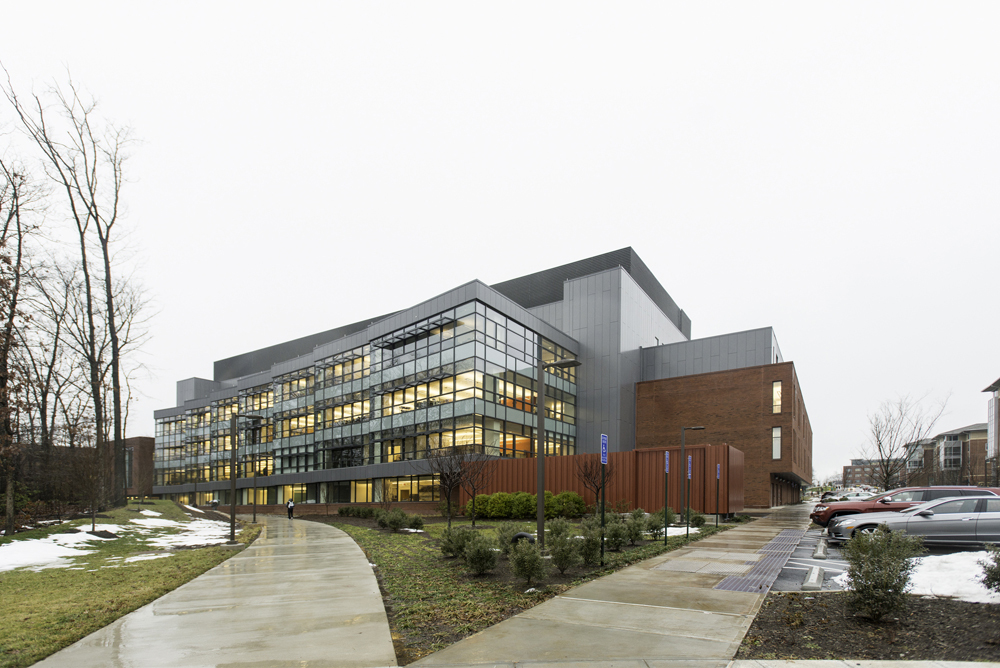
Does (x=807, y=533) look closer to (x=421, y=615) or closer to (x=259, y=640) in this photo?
(x=421, y=615)

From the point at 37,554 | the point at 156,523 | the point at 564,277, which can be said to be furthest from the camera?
the point at 564,277

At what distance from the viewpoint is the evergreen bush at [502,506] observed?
3181 cm

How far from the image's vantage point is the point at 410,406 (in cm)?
4356

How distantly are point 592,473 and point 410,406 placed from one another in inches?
733

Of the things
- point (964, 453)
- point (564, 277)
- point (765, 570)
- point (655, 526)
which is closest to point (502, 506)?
point (655, 526)

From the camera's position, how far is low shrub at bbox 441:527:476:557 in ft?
44.2

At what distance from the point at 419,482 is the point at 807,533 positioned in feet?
90.2

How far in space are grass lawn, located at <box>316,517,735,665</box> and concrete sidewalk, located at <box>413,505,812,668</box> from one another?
1.09 ft

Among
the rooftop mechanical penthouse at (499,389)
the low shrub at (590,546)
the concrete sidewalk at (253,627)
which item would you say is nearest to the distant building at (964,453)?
the rooftop mechanical penthouse at (499,389)

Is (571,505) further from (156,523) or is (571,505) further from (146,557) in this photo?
(156,523)

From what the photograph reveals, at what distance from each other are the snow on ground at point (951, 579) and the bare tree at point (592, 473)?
16.8 metres

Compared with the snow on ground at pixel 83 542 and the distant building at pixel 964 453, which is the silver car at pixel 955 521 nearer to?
the snow on ground at pixel 83 542

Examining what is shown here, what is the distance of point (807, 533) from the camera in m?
21.1

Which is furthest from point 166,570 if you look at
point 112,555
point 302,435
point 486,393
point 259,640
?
point 302,435
